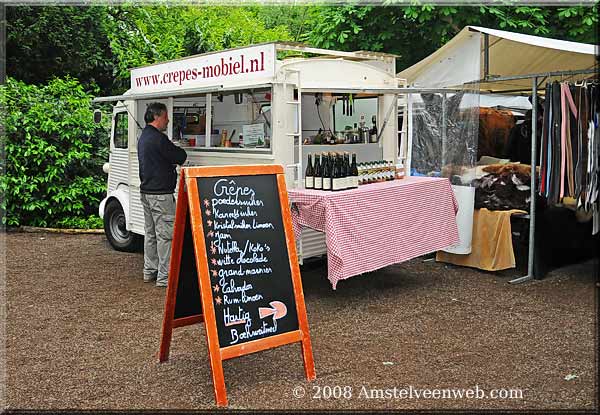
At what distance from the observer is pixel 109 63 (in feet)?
45.0

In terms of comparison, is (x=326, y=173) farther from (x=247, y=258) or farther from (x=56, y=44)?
(x=56, y=44)

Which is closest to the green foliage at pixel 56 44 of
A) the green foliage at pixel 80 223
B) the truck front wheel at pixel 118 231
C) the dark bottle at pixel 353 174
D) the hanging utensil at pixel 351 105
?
the green foliage at pixel 80 223

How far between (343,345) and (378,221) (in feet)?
4.67

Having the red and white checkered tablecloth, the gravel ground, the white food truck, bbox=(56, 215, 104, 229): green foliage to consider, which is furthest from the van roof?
bbox=(56, 215, 104, 229): green foliage

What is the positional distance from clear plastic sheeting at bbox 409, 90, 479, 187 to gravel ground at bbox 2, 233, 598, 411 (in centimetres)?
118

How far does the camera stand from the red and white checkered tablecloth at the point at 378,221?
5.66 m

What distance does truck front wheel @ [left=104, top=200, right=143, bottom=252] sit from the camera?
28.2 feet

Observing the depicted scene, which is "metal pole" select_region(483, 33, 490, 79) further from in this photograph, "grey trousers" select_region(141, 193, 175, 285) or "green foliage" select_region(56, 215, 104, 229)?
"green foliage" select_region(56, 215, 104, 229)

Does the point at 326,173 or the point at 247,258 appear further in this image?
the point at 326,173

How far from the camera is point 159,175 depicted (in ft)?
21.7

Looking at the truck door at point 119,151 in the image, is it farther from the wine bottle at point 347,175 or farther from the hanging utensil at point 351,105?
the wine bottle at point 347,175

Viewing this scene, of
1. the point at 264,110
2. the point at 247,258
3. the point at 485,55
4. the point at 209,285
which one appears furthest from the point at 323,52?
the point at 209,285

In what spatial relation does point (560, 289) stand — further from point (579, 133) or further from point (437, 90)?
point (437, 90)

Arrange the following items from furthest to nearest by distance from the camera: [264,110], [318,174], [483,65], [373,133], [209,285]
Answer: [483,65], [373,133], [264,110], [318,174], [209,285]
